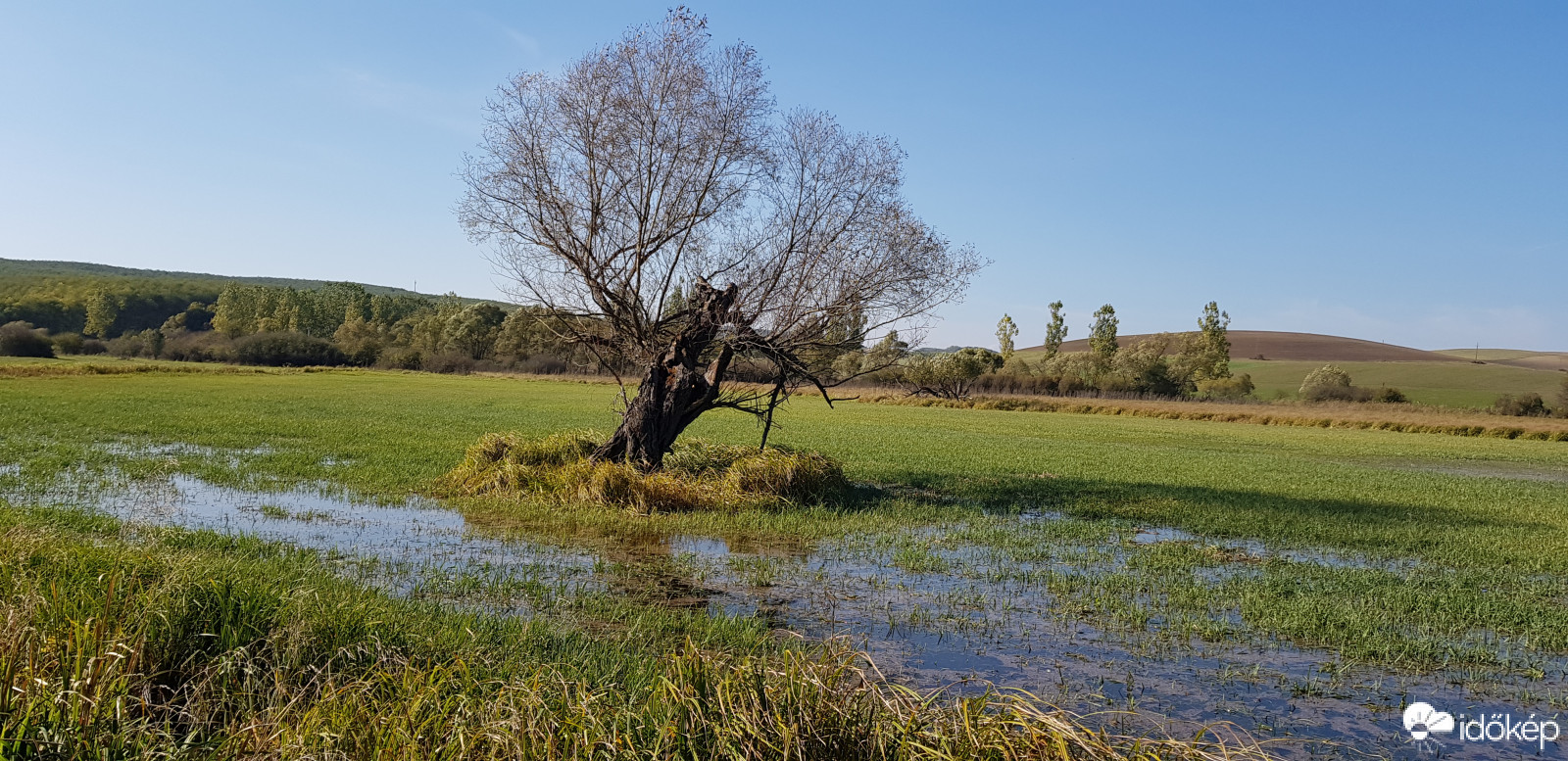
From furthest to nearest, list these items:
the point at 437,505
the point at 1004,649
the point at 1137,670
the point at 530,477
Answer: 1. the point at 530,477
2. the point at 437,505
3. the point at 1004,649
4. the point at 1137,670

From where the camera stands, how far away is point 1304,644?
7.71 m

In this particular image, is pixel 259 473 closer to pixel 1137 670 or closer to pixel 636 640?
pixel 636 640

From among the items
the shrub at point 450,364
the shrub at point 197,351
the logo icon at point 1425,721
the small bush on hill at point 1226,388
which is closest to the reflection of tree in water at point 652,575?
the logo icon at point 1425,721

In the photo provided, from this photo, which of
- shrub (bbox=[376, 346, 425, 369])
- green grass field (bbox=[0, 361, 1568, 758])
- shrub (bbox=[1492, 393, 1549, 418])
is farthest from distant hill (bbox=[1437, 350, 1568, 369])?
shrub (bbox=[376, 346, 425, 369])

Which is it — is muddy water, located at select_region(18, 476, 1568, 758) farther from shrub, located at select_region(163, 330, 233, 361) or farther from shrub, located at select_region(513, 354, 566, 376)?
shrub, located at select_region(163, 330, 233, 361)

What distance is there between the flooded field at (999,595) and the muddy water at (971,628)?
2 cm

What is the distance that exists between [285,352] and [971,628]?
3809 inches

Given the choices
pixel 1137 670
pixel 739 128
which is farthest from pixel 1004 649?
pixel 739 128

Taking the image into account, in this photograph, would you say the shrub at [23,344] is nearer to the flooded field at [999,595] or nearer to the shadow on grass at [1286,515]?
the flooded field at [999,595]

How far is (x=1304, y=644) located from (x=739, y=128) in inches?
440

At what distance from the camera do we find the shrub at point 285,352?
3504 inches

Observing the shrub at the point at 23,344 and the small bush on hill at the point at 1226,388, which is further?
the small bush on hill at the point at 1226,388

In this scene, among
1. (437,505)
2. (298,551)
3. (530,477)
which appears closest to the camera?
(298,551)

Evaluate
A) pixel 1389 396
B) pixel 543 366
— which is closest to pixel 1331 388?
pixel 1389 396
